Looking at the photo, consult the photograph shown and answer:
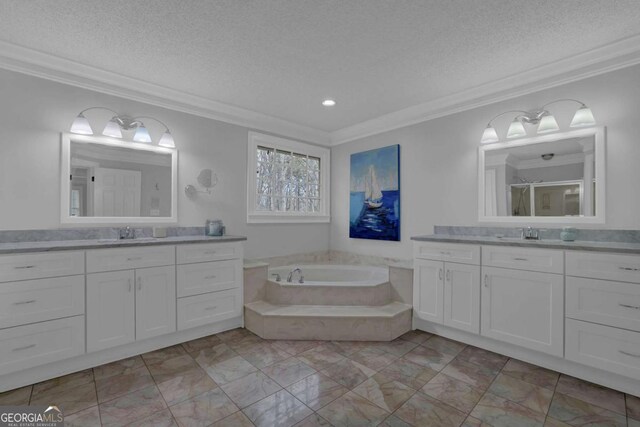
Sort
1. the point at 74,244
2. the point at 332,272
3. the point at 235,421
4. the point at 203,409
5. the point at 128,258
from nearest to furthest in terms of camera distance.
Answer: the point at 235,421, the point at 203,409, the point at 74,244, the point at 128,258, the point at 332,272

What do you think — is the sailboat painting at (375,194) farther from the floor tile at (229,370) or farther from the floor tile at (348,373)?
the floor tile at (229,370)

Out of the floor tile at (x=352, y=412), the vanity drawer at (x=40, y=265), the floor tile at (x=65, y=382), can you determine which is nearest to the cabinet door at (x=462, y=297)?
the floor tile at (x=352, y=412)

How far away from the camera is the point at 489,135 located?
10.00 feet

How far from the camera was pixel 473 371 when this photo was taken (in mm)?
2299

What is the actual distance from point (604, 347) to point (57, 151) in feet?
14.6

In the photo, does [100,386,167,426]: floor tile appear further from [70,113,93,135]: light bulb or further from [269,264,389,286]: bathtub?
[70,113,93,135]: light bulb

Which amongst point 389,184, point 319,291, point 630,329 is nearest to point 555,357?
point 630,329

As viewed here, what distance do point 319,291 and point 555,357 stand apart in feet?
6.51

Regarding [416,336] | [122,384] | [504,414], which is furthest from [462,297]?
[122,384]

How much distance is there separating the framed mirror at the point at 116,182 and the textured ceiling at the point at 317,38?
27.5 inches

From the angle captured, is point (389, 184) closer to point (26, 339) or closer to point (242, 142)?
point (242, 142)

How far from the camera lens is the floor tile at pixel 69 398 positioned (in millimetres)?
1863

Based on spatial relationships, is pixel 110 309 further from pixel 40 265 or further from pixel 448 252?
pixel 448 252

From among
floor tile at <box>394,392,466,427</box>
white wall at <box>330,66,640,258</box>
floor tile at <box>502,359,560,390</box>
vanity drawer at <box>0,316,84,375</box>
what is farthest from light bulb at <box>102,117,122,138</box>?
floor tile at <box>502,359,560,390</box>
